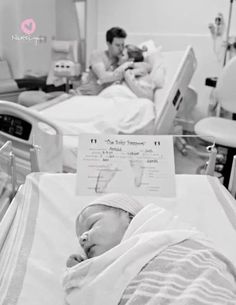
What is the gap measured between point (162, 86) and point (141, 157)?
144cm

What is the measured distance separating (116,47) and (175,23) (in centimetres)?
99

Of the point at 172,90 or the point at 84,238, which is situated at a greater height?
the point at 172,90

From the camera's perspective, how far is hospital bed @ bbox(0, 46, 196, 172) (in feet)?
5.89

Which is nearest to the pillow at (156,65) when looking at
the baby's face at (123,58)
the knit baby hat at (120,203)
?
the baby's face at (123,58)

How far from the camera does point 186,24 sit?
3.54 metres

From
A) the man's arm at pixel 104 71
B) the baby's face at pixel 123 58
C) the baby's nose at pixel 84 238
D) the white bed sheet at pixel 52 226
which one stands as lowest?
the white bed sheet at pixel 52 226

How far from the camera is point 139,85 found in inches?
108

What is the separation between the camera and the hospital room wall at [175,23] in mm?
3424

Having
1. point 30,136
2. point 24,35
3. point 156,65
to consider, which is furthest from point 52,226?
point 24,35

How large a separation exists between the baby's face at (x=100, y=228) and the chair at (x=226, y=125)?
4.14 ft

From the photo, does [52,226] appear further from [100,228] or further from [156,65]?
[156,65]

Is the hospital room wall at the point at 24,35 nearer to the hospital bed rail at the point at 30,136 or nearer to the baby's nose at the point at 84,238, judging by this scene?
the hospital bed rail at the point at 30,136

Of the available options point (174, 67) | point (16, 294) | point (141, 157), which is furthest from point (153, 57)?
point (16, 294)

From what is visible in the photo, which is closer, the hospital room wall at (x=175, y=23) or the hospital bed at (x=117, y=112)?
the hospital bed at (x=117, y=112)
